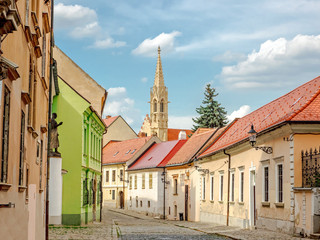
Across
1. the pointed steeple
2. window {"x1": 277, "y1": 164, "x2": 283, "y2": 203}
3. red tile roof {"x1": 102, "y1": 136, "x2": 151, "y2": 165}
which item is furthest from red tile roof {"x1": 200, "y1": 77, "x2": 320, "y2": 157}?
the pointed steeple

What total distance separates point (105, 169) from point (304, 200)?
50.2 m

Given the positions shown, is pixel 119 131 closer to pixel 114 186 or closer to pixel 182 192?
pixel 114 186

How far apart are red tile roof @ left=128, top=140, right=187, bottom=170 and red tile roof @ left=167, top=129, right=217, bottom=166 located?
422cm

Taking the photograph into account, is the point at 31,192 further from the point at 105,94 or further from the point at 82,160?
the point at 105,94

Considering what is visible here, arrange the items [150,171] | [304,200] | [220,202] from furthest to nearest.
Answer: [150,171]
[220,202]
[304,200]

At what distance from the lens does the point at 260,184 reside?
2530 cm

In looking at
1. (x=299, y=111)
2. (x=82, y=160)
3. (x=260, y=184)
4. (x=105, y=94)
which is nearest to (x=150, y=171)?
(x=105, y=94)

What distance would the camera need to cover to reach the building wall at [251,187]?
71.2 feet

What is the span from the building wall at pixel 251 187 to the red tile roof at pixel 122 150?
26440mm

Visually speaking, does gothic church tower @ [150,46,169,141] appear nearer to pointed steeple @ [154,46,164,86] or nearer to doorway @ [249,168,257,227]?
pointed steeple @ [154,46,164,86]

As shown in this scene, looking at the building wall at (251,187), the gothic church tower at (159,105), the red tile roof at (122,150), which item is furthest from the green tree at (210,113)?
the gothic church tower at (159,105)

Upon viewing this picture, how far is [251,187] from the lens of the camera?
27.1 m

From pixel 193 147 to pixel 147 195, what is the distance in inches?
455

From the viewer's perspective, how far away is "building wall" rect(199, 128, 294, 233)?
2170cm
